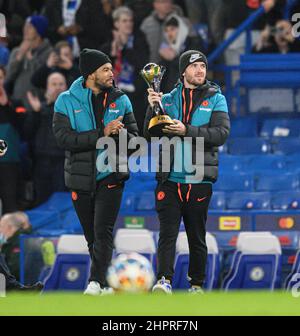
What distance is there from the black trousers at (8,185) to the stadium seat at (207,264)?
3.18 metres

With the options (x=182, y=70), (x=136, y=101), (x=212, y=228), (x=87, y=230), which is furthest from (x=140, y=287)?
(x=136, y=101)

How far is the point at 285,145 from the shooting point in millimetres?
15492

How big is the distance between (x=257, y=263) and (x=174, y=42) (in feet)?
12.7

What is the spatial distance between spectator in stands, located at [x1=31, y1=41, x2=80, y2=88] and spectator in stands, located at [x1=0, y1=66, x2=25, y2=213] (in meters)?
0.52

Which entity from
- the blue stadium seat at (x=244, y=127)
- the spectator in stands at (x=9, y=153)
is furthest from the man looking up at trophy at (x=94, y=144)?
the blue stadium seat at (x=244, y=127)

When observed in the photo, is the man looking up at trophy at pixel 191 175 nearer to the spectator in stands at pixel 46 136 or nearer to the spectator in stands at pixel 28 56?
the spectator in stands at pixel 46 136

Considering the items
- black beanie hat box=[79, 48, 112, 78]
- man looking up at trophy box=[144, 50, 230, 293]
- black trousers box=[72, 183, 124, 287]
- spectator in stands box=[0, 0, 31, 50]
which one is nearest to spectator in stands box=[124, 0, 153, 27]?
spectator in stands box=[0, 0, 31, 50]

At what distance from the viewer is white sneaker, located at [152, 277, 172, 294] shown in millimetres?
10203

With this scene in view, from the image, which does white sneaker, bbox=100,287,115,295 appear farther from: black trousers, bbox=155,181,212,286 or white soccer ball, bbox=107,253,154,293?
black trousers, bbox=155,181,212,286

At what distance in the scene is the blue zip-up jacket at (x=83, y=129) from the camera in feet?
34.3

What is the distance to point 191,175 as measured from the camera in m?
Result: 10.4

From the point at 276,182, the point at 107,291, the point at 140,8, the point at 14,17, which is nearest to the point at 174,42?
the point at 140,8
